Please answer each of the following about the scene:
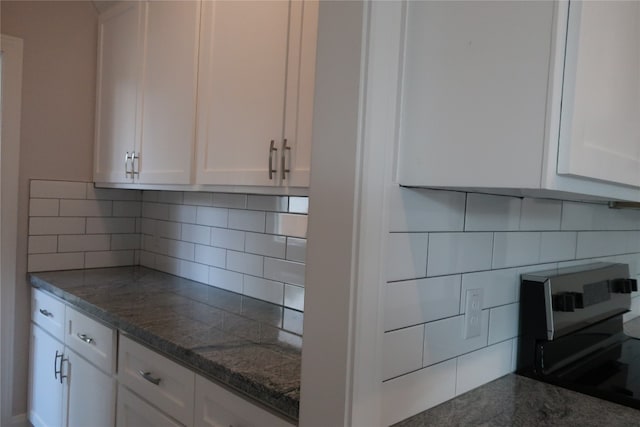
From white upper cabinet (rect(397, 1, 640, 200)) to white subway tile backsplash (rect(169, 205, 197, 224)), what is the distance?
1694mm

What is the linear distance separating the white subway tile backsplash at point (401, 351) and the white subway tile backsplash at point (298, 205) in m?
0.96

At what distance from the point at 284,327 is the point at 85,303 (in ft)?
2.65

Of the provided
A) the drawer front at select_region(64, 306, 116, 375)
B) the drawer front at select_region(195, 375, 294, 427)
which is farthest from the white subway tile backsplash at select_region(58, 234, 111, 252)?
the drawer front at select_region(195, 375, 294, 427)

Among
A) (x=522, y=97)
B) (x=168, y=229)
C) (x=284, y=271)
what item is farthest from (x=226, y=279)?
(x=522, y=97)

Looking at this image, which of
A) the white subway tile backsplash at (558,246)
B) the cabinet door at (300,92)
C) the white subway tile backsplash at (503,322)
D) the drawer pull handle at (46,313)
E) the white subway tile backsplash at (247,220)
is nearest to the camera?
the white subway tile backsplash at (503,322)

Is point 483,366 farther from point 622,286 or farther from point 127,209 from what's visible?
point 127,209

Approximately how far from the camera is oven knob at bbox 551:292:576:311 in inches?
46.8

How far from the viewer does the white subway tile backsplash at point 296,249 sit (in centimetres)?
185

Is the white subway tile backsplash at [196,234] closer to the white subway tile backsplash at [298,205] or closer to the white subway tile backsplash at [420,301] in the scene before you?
the white subway tile backsplash at [298,205]

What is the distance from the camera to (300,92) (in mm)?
1450

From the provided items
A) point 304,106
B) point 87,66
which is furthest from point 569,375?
point 87,66

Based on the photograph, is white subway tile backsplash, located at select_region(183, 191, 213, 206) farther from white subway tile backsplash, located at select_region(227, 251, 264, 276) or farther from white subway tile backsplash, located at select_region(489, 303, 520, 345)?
white subway tile backsplash, located at select_region(489, 303, 520, 345)

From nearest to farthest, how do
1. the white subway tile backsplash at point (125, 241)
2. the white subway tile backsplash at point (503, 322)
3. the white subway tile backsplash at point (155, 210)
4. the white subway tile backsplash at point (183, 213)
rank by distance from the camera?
the white subway tile backsplash at point (503, 322) → the white subway tile backsplash at point (183, 213) → the white subway tile backsplash at point (155, 210) → the white subway tile backsplash at point (125, 241)

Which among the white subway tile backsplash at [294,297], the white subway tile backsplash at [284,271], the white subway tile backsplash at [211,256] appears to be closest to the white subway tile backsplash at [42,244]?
the white subway tile backsplash at [211,256]
